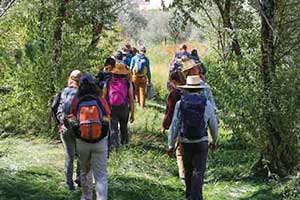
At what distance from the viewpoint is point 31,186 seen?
8.25 meters

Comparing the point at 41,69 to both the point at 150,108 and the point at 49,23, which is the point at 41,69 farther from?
the point at 150,108

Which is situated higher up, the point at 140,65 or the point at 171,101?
the point at 140,65

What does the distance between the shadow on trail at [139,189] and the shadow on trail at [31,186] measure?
0.59 m

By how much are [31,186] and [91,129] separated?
68.4 inches

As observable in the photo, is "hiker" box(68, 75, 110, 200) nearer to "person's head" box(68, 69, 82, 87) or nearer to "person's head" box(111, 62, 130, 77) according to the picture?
"person's head" box(68, 69, 82, 87)

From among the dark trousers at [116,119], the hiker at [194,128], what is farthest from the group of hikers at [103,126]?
the dark trousers at [116,119]

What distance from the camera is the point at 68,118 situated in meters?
7.38

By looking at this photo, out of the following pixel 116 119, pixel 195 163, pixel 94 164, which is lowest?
pixel 195 163

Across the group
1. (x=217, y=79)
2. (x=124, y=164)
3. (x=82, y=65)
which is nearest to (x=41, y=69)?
(x=82, y=65)

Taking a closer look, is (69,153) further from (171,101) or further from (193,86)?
(193,86)

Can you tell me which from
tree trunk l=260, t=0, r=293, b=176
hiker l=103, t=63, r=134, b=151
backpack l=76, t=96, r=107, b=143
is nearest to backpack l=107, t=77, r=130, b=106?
hiker l=103, t=63, r=134, b=151

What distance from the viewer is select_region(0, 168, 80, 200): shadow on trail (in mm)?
7871

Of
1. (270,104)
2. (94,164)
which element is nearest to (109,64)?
(270,104)

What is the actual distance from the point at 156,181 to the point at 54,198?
6.34 feet
